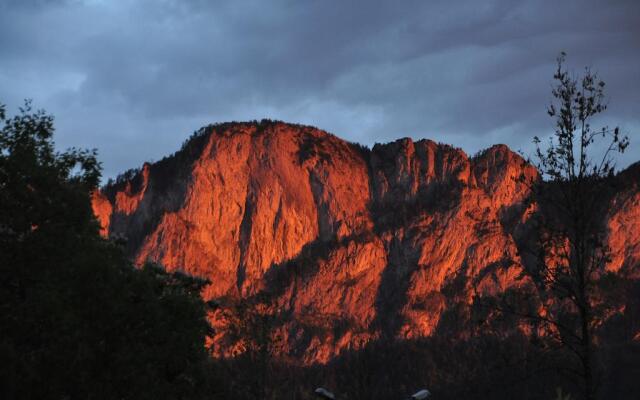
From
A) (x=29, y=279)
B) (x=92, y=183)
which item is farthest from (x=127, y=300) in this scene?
(x=92, y=183)

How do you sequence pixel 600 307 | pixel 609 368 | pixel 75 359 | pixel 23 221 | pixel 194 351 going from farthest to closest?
pixel 609 368 → pixel 194 351 → pixel 23 221 → pixel 600 307 → pixel 75 359

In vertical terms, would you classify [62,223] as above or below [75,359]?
above

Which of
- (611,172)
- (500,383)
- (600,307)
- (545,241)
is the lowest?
(500,383)

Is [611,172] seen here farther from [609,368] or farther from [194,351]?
[609,368]

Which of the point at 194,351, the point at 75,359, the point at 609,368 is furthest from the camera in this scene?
the point at 609,368

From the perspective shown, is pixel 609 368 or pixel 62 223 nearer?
pixel 62 223

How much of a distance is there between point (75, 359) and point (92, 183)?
9.96m

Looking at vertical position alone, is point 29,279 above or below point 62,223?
below

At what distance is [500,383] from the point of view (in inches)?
1356

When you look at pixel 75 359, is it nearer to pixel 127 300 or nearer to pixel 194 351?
pixel 127 300

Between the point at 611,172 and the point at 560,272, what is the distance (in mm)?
3989

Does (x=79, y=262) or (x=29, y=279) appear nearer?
(x=79, y=262)

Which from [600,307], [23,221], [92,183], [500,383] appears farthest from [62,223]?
[600,307]

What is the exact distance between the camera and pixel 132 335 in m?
32.6
